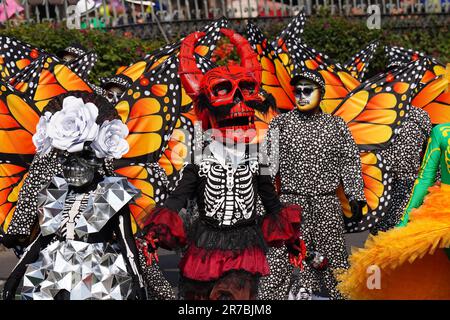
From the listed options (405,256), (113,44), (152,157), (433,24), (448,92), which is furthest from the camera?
(433,24)

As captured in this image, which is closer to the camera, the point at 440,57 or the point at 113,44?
the point at 113,44

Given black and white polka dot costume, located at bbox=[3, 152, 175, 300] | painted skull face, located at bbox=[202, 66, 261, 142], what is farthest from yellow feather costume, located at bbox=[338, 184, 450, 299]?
black and white polka dot costume, located at bbox=[3, 152, 175, 300]

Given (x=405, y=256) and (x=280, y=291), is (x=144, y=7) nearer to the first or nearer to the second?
(x=280, y=291)

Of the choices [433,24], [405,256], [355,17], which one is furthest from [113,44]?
[405,256]

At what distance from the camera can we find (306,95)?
9.16 meters

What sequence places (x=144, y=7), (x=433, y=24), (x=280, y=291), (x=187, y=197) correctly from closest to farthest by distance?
(x=187, y=197) → (x=280, y=291) → (x=144, y=7) → (x=433, y=24)

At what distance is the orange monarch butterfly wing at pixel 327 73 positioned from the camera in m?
10.6

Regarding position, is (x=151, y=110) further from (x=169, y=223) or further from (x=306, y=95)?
(x=169, y=223)

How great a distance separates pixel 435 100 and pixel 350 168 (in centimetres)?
211

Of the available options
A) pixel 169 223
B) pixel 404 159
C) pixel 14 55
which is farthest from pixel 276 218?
pixel 14 55

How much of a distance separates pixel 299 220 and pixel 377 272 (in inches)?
23.2

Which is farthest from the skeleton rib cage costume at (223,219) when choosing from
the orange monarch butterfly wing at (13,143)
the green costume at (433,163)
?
the orange monarch butterfly wing at (13,143)

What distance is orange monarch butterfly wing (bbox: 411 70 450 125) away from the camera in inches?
424
